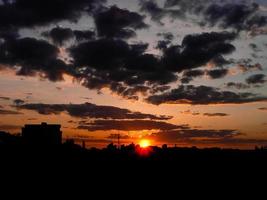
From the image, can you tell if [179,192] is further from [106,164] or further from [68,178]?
[68,178]

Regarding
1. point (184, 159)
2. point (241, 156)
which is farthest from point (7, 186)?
point (241, 156)

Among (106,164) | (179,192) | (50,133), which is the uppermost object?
(50,133)

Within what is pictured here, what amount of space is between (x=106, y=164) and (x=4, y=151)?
13.2 m

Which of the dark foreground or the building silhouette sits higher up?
the building silhouette

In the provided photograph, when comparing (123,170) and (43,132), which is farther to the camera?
(43,132)

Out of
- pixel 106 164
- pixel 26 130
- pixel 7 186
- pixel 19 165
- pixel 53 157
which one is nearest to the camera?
pixel 7 186

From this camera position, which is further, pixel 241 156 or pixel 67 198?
pixel 241 156

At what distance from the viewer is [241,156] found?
66.8 m

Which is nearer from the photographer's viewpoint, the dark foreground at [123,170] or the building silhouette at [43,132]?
the dark foreground at [123,170]

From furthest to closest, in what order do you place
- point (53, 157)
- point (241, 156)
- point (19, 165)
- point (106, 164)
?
point (241, 156) → point (106, 164) → point (53, 157) → point (19, 165)

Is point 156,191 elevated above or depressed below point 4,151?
below

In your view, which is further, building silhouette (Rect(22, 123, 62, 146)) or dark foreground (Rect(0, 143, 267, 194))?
building silhouette (Rect(22, 123, 62, 146))

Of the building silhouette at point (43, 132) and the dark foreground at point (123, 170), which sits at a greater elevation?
the building silhouette at point (43, 132)

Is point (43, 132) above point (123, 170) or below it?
above
